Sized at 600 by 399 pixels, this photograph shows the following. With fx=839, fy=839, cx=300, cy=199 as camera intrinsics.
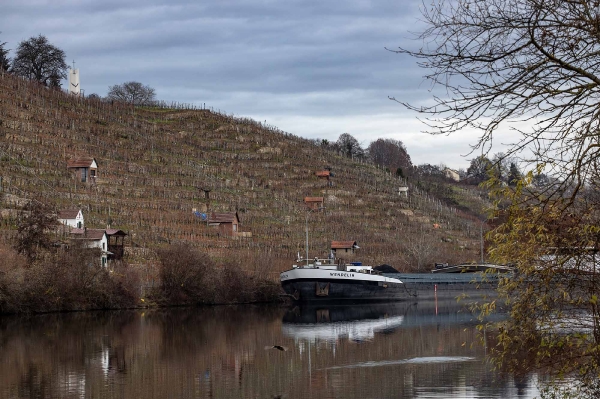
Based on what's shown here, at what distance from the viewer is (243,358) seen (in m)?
36.8

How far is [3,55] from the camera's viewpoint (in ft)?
477

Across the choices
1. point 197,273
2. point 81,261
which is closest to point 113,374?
point 81,261

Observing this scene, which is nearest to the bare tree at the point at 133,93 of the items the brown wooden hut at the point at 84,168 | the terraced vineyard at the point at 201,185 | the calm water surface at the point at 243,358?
the terraced vineyard at the point at 201,185

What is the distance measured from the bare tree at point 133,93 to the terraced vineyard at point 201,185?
1109 centimetres

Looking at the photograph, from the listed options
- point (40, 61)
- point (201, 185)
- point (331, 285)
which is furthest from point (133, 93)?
point (331, 285)

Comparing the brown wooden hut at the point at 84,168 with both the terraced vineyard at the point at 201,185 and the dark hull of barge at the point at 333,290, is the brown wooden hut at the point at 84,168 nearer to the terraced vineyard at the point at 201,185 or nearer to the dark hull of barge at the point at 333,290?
the terraced vineyard at the point at 201,185

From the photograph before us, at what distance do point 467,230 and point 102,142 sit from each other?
56.2 meters

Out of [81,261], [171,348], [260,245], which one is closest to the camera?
[171,348]

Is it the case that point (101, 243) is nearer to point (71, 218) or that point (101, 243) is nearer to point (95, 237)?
point (95, 237)

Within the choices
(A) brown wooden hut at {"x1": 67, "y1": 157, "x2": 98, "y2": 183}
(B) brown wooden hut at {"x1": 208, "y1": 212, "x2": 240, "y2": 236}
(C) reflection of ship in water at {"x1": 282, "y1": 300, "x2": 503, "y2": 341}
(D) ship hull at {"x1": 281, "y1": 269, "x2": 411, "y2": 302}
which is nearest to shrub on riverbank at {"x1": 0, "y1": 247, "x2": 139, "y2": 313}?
(C) reflection of ship in water at {"x1": 282, "y1": 300, "x2": 503, "y2": 341}

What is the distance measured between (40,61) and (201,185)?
52.6 metres

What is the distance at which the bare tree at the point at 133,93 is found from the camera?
17338cm

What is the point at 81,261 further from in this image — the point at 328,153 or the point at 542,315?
the point at 328,153

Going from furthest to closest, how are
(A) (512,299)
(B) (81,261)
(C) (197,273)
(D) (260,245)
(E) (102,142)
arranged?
(E) (102,142), (D) (260,245), (C) (197,273), (B) (81,261), (A) (512,299)
